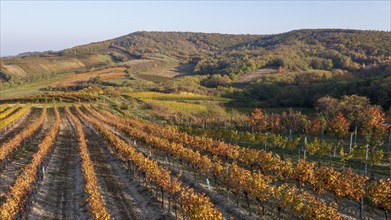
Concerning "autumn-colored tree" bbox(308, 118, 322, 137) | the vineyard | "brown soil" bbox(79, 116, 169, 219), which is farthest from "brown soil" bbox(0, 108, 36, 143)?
"autumn-colored tree" bbox(308, 118, 322, 137)

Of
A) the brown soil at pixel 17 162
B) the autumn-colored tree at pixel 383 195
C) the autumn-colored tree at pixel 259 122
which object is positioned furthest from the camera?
the autumn-colored tree at pixel 259 122

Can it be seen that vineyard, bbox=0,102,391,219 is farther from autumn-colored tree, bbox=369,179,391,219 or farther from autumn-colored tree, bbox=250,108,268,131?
autumn-colored tree, bbox=250,108,268,131

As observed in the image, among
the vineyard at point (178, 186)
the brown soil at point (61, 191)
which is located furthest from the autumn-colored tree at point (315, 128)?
the brown soil at point (61, 191)

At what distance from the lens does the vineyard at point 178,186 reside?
23.0 meters

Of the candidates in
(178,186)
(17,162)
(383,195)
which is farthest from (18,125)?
(383,195)

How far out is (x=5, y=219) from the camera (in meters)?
21.2

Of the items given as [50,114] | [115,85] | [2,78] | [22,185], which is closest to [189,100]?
[50,114]

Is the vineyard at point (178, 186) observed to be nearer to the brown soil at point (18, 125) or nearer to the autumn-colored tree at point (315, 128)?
the autumn-colored tree at point (315, 128)

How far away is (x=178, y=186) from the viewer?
995 inches

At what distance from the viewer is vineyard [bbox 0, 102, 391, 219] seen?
75.6 feet

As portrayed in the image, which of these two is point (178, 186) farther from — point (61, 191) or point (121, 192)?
point (61, 191)

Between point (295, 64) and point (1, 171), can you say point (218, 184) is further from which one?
point (295, 64)

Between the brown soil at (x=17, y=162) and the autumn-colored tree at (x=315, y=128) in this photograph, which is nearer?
the brown soil at (x=17, y=162)

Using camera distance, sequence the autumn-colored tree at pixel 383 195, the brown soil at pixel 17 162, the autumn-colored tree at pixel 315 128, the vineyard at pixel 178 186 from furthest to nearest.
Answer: the autumn-colored tree at pixel 315 128, the brown soil at pixel 17 162, the vineyard at pixel 178 186, the autumn-colored tree at pixel 383 195
